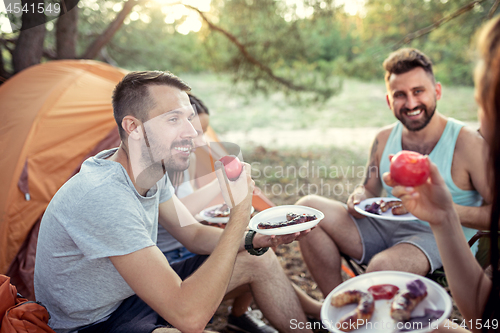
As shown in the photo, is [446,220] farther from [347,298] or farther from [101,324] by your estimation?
[101,324]

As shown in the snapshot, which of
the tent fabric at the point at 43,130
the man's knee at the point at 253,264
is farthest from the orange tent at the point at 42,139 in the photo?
the man's knee at the point at 253,264

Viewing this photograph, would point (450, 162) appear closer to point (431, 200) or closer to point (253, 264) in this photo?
point (431, 200)

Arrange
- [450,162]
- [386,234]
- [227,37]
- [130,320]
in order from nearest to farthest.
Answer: [130,320] < [450,162] < [386,234] < [227,37]

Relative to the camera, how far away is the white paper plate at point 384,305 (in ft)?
3.93

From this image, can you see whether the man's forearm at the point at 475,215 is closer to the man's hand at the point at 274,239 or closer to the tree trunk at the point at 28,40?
the man's hand at the point at 274,239

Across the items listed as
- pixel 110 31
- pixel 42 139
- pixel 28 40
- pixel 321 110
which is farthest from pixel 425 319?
pixel 321 110

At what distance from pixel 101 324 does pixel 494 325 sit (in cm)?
173

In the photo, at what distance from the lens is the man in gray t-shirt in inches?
61.9

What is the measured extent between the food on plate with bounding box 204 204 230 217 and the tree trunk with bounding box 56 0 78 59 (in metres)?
4.09

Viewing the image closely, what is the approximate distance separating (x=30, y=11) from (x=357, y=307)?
18.4ft

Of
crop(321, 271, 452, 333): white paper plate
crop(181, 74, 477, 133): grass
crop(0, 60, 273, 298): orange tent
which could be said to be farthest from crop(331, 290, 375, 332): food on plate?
crop(181, 74, 477, 133): grass

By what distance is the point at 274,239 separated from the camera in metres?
1.98

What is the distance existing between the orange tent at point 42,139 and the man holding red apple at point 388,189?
156 cm

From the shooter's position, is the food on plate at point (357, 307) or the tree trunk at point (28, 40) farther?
the tree trunk at point (28, 40)
